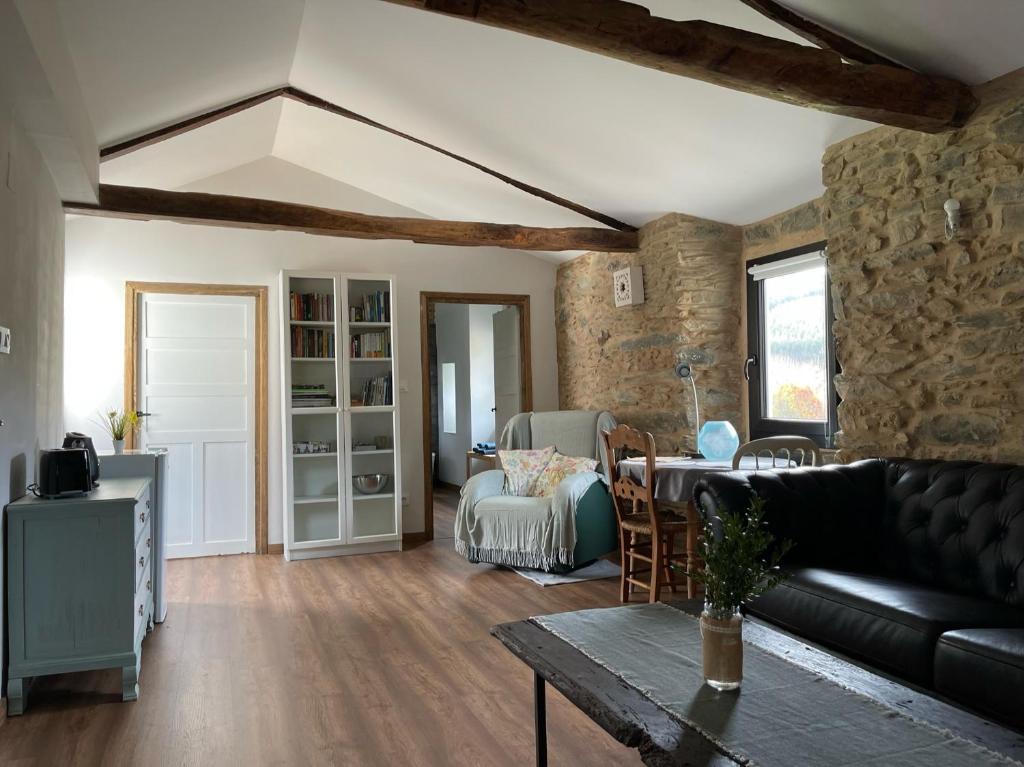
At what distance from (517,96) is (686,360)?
6.47 ft

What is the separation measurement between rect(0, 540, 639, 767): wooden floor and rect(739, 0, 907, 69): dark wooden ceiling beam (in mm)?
2756

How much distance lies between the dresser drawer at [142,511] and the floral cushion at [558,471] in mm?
2562

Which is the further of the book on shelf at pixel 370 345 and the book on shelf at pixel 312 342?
the book on shelf at pixel 370 345

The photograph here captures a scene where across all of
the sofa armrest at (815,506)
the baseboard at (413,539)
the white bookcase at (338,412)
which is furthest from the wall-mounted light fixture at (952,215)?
the baseboard at (413,539)

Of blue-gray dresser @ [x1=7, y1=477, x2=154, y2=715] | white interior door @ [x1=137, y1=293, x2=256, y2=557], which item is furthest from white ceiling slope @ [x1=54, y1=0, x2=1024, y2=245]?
blue-gray dresser @ [x1=7, y1=477, x2=154, y2=715]

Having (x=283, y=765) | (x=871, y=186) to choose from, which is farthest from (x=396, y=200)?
(x=283, y=765)

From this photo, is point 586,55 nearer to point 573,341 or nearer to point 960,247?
point 960,247

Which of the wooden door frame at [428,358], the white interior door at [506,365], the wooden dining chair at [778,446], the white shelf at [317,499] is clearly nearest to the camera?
the wooden dining chair at [778,446]

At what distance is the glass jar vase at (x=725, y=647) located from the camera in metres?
1.69

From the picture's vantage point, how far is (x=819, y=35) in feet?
9.96

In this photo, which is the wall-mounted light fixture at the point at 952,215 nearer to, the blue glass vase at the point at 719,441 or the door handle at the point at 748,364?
the blue glass vase at the point at 719,441

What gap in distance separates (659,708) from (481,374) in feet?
24.8

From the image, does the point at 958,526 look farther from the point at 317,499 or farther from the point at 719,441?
the point at 317,499

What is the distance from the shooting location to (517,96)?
13.5 ft
